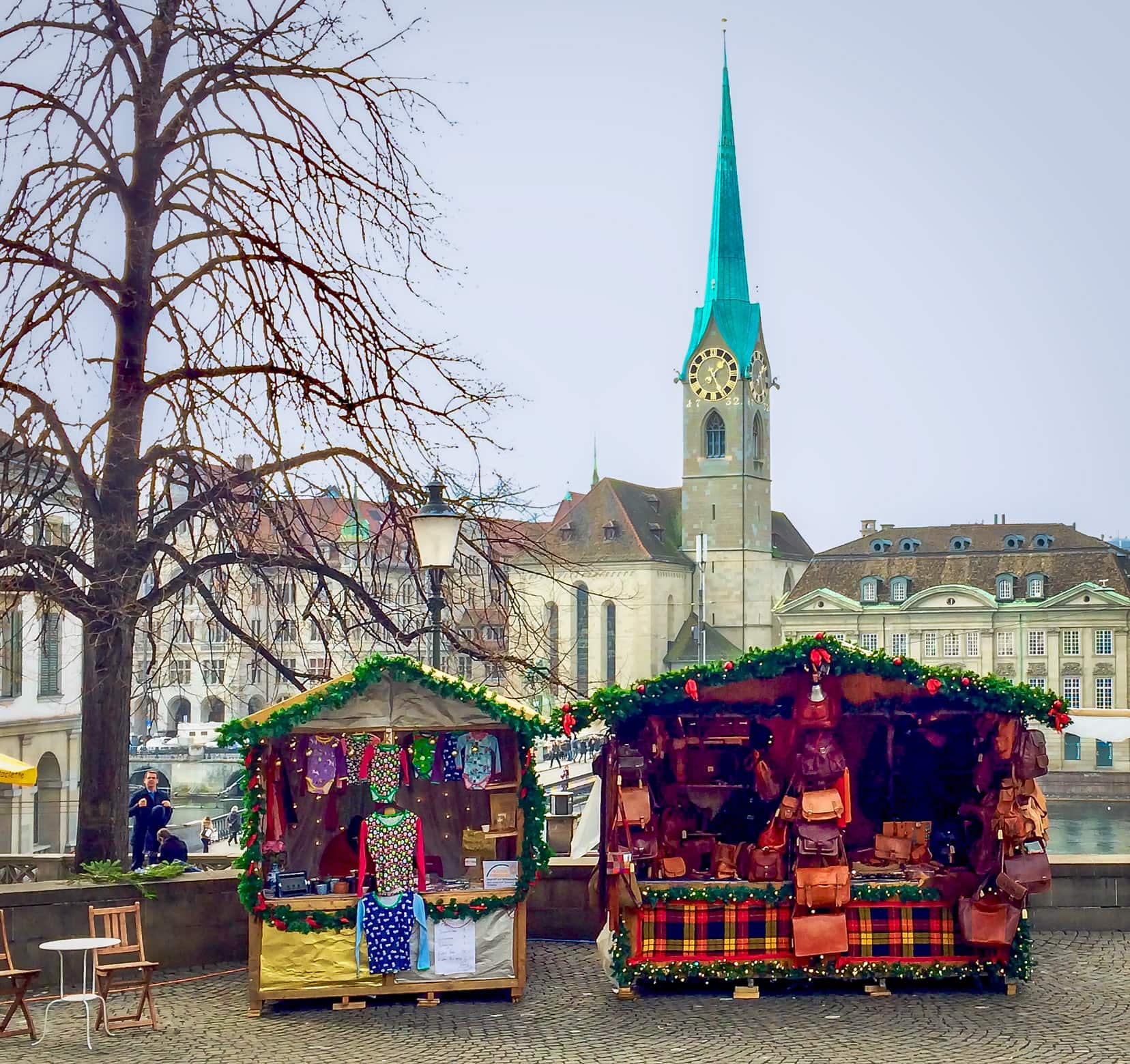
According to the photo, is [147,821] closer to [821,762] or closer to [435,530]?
[435,530]

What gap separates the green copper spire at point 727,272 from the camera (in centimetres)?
10250

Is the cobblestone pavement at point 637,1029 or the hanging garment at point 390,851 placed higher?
the hanging garment at point 390,851

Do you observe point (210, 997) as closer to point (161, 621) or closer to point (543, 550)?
point (161, 621)

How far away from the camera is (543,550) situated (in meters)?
17.0

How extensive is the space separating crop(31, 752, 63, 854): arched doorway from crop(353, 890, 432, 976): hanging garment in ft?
85.6

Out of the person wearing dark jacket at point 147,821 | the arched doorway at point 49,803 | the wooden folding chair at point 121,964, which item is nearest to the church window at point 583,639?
the arched doorway at point 49,803

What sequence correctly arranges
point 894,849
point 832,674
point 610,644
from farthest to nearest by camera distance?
point 610,644 < point 894,849 < point 832,674

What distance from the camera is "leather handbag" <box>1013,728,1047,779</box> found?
13805 millimetres

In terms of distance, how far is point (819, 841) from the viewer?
13.7m

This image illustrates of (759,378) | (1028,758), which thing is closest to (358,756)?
(1028,758)

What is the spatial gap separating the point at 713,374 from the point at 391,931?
298ft

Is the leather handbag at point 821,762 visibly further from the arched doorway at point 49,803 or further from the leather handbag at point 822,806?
the arched doorway at point 49,803

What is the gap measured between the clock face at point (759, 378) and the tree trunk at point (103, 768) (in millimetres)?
88656

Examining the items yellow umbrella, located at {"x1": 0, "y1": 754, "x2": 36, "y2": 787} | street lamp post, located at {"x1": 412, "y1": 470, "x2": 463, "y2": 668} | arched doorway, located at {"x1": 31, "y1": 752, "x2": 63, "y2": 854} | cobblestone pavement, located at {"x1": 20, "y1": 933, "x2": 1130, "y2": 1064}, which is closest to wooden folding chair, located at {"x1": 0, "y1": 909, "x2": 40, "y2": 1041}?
cobblestone pavement, located at {"x1": 20, "y1": 933, "x2": 1130, "y2": 1064}
